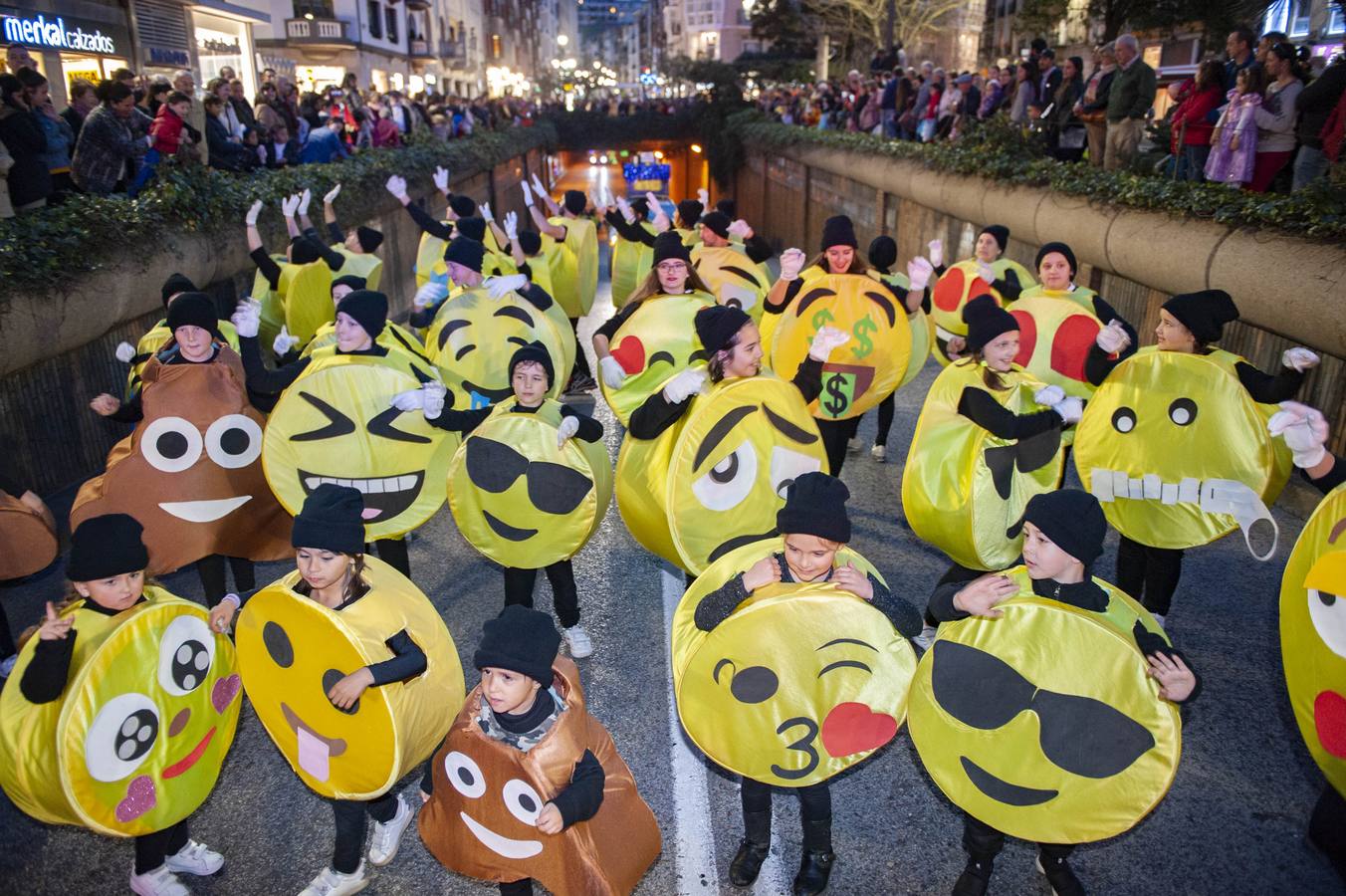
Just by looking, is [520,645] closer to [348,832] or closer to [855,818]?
[348,832]

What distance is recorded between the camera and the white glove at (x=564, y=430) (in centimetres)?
511

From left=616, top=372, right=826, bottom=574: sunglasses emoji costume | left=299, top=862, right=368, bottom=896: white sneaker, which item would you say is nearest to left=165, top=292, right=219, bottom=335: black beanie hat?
left=616, top=372, right=826, bottom=574: sunglasses emoji costume

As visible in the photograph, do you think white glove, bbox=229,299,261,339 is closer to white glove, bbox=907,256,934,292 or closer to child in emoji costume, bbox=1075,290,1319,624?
white glove, bbox=907,256,934,292

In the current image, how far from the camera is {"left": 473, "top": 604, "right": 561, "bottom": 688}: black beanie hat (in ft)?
10.3

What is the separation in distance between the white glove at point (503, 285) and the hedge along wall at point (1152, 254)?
5.77m

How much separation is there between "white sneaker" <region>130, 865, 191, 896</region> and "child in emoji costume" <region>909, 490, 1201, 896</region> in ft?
9.93

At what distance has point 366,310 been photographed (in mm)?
5516

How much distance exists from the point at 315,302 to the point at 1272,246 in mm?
8138

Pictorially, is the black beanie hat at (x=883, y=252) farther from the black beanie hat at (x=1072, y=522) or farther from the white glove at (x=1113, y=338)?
the black beanie hat at (x=1072, y=522)

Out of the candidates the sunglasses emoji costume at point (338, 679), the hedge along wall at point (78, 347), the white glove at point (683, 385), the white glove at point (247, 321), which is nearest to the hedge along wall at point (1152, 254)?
the white glove at point (683, 385)

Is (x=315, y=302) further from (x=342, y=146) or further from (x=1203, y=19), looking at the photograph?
(x=1203, y=19)

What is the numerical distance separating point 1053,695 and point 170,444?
476 cm

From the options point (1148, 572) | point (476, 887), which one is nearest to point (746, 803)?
point (476, 887)

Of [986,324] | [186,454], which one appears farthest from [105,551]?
[986,324]
